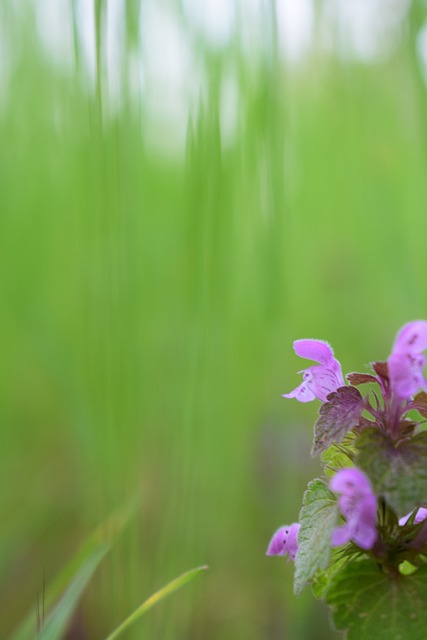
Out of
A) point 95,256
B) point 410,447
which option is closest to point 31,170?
point 95,256

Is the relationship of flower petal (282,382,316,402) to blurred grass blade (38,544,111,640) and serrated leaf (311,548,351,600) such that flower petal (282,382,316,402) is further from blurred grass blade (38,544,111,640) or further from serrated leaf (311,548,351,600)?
blurred grass blade (38,544,111,640)

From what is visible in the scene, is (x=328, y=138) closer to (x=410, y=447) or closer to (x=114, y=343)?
(x=114, y=343)

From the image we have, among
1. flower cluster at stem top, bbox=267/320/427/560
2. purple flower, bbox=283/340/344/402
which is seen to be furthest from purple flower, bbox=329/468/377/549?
purple flower, bbox=283/340/344/402

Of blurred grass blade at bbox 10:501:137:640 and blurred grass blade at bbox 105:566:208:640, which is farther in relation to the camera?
blurred grass blade at bbox 10:501:137:640

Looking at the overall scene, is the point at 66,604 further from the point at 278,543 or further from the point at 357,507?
the point at 357,507

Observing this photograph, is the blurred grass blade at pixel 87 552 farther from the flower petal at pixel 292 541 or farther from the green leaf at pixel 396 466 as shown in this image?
the green leaf at pixel 396 466

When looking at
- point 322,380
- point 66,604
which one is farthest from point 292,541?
point 66,604

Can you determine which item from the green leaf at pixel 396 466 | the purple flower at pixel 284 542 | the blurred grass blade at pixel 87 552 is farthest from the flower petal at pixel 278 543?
the blurred grass blade at pixel 87 552
